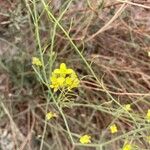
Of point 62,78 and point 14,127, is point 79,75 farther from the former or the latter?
point 62,78

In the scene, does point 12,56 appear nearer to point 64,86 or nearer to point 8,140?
point 8,140

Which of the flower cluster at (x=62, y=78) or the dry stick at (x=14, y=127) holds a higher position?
the flower cluster at (x=62, y=78)

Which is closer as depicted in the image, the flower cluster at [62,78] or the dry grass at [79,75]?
the flower cluster at [62,78]

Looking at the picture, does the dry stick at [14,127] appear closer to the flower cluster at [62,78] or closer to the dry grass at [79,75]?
the dry grass at [79,75]

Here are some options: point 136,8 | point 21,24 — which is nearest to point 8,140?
point 21,24

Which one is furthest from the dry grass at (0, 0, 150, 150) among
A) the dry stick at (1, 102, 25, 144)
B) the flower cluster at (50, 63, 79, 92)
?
the flower cluster at (50, 63, 79, 92)

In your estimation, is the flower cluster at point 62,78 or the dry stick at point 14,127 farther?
the dry stick at point 14,127

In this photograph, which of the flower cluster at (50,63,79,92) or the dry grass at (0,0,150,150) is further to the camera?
the dry grass at (0,0,150,150)

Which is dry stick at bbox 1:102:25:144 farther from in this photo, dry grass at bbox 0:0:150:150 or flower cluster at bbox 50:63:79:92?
flower cluster at bbox 50:63:79:92

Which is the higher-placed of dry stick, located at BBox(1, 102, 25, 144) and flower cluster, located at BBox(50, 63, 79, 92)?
flower cluster, located at BBox(50, 63, 79, 92)

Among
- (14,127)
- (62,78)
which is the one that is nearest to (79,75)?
(14,127)

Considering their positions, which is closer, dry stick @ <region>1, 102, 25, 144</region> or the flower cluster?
the flower cluster

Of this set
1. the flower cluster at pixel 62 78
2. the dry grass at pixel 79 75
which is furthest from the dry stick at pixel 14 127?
the flower cluster at pixel 62 78
